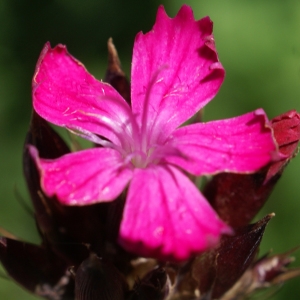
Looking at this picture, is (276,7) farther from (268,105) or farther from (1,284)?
(1,284)

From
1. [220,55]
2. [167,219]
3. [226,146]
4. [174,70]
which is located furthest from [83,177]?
[220,55]

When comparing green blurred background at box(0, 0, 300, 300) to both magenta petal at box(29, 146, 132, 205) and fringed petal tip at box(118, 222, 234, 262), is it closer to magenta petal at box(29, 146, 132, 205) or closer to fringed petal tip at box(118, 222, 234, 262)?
magenta petal at box(29, 146, 132, 205)

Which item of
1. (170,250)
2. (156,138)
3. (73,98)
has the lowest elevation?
(170,250)

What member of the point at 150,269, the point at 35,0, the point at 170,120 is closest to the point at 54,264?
the point at 150,269

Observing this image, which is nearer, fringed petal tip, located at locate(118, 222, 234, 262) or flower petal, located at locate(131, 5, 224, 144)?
fringed petal tip, located at locate(118, 222, 234, 262)

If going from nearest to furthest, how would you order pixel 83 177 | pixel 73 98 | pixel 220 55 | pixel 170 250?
1. pixel 170 250
2. pixel 83 177
3. pixel 73 98
4. pixel 220 55

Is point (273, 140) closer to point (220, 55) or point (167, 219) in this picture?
point (167, 219)

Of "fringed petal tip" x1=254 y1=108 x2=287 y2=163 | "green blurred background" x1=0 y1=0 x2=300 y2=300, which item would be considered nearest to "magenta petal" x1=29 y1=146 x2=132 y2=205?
"fringed petal tip" x1=254 y1=108 x2=287 y2=163
